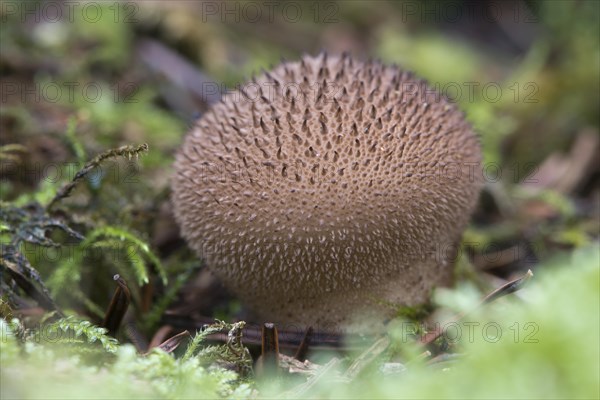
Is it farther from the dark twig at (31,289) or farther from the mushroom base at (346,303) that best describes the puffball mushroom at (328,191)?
the dark twig at (31,289)

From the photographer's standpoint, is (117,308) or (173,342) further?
(117,308)

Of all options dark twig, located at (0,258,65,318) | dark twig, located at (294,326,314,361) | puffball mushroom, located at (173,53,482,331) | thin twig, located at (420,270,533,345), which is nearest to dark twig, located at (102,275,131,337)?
dark twig, located at (0,258,65,318)

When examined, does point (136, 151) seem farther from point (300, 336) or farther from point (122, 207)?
point (300, 336)

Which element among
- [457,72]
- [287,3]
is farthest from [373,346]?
[287,3]

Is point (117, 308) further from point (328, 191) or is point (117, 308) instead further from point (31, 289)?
point (328, 191)

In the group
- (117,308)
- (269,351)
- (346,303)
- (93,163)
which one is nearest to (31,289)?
(117,308)
